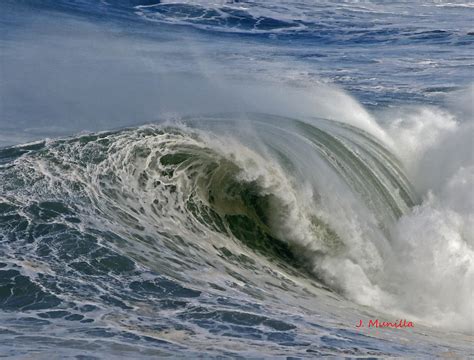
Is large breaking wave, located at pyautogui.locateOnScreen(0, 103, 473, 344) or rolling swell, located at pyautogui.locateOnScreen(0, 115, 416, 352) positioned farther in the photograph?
large breaking wave, located at pyautogui.locateOnScreen(0, 103, 473, 344)

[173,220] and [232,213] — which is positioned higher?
[232,213]

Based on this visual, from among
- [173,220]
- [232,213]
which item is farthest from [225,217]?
[173,220]

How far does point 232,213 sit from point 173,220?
1.48 metres

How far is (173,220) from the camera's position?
14.0m

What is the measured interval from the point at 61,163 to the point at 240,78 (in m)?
14.0

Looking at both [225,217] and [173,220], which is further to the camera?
[225,217]

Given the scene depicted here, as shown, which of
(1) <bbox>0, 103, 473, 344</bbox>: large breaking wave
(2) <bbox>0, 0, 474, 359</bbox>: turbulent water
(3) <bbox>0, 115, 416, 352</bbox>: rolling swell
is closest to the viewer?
(2) <bbox>0, 0, 474, 359</bbox>: turbulent water

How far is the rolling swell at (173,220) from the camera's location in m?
10.1

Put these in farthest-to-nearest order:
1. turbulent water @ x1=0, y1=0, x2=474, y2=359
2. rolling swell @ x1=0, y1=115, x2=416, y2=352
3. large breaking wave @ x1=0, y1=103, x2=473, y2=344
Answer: large breaking wave @ x1=0, y1=103, x2=473, y2=344, rolling swell @ x1=0, y1=115, x2=416, y2=352, turbulent water @ x1=0, y1=0, x2=474, y2=359

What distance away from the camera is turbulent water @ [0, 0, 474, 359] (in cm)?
985

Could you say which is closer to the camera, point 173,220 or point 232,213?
point 173,220

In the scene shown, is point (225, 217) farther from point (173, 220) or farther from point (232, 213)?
point (173, 220)

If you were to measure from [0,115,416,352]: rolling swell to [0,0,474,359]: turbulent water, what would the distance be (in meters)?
0.04

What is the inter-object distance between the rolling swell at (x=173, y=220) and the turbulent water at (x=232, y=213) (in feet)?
0.12
